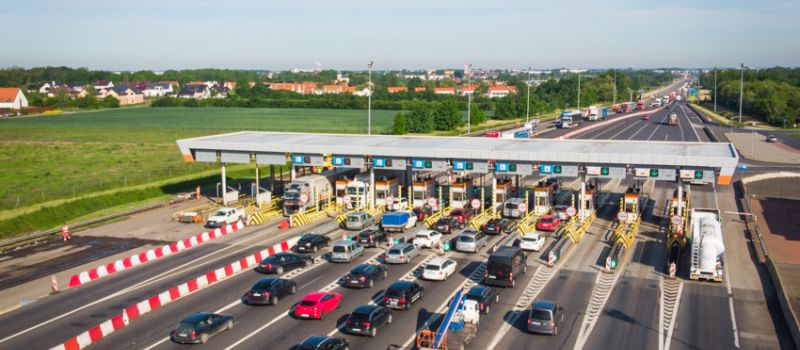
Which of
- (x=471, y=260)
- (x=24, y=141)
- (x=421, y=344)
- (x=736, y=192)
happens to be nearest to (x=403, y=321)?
(x=421, y=344)

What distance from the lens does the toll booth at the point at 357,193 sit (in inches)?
2050

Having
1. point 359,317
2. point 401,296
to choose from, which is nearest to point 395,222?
point 401,296

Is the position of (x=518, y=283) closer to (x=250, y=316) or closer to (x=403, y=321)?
(x=403, y=321)

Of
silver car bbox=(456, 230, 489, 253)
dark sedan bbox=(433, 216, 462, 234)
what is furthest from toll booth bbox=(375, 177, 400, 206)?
silver car bbox=(456, 230, 489, 253)

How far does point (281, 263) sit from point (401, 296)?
9031 millimetres

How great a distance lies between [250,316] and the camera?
95.2 ft

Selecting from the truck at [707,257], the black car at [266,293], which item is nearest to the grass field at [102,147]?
the black car at [266,293]

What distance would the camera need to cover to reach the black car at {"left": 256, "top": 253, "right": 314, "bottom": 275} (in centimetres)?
3556

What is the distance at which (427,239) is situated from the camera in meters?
40.5

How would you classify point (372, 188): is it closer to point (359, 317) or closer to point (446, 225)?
point (446, 225)

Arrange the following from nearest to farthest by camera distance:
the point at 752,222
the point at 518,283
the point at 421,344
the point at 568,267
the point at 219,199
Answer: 1. the point at 421,344
2. the point at 518,283
3. the point at 568,267
4. the point at 752,222
5. the point at 219,199

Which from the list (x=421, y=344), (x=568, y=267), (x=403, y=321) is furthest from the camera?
(x=568, y=267)

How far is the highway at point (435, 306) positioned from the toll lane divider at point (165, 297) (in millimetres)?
454

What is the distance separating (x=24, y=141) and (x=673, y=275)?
381 feet
